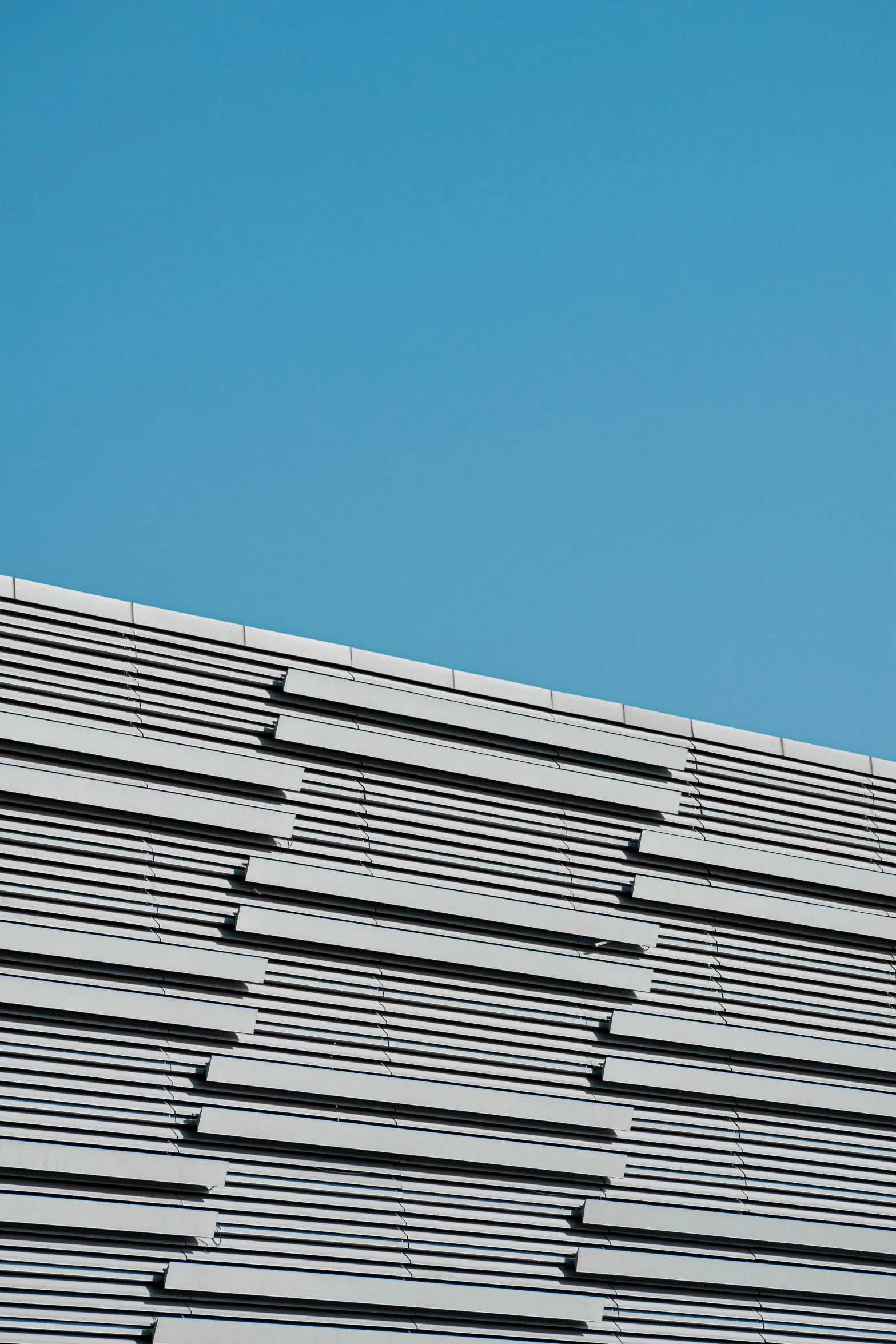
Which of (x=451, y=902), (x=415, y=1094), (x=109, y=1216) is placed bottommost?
(x=109, y=1216)

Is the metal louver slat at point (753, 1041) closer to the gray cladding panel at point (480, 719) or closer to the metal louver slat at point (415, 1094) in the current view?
the metal louver slat at point (415, 1094)

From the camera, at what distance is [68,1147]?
11305 mm

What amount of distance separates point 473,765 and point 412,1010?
2.44 meters

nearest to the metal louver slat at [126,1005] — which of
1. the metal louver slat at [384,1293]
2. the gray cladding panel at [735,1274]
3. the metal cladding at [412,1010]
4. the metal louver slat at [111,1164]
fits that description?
the metal cladding at [412,1010]

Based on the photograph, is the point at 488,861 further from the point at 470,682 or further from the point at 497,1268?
the point at 497,1268

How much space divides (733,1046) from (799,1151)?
1.33 meters

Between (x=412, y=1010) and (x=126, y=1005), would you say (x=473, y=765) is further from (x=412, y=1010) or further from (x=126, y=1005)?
(x=126, y=1005)

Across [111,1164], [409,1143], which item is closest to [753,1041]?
[409,1143]

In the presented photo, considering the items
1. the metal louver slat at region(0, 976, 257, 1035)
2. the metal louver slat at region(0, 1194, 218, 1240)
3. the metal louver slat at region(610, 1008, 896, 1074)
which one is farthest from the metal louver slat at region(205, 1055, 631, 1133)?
the metal louver slat at region(0, 1194, 218, 1240)

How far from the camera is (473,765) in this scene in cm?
1380

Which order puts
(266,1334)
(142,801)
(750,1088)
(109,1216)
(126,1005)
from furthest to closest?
(750,1088)
(142,801)
(126,1005)
(266,1334)
(109,1216)

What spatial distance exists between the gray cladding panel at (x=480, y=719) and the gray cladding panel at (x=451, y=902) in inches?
63.5

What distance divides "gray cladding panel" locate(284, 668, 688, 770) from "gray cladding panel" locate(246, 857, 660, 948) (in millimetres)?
1614

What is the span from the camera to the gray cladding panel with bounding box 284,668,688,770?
43.8 ft
